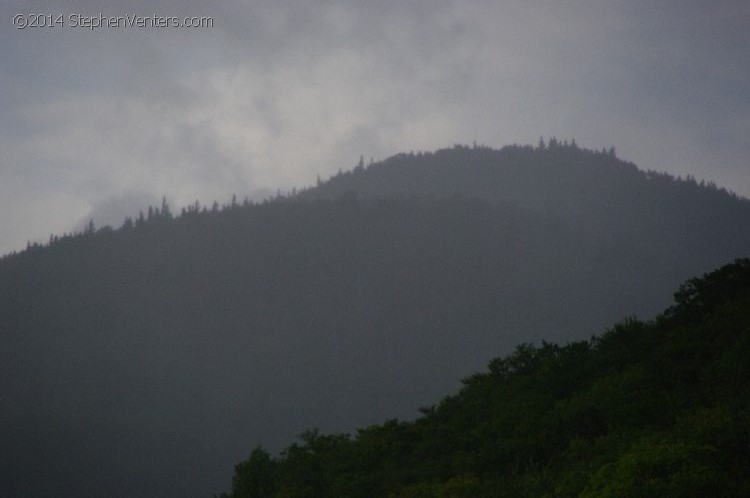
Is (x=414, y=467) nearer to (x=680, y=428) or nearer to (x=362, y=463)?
(x=362, y=463)

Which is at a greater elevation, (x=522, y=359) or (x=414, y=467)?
(x=522, y=359)

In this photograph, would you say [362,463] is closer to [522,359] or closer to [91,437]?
[522,359]

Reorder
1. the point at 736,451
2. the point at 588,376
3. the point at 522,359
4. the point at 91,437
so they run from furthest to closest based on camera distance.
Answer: the point at 91,437, the point at 522,359, the point at 588,376, the point at 736,451

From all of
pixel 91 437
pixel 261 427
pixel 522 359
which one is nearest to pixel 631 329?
pixel 522 359

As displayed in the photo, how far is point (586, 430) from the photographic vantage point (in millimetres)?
17547

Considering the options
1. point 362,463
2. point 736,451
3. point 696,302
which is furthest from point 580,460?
point 696,302

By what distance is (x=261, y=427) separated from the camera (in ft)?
570

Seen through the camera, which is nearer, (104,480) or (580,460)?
(580,460)

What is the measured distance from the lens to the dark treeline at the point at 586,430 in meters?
12.4

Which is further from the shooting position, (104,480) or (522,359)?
(104,480)

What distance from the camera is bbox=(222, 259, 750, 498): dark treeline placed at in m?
12.4

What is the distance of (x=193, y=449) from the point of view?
161125 millimetres

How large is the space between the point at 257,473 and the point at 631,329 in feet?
50.5

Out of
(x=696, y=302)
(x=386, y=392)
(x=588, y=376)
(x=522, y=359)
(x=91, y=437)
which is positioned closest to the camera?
(x=588, y=376)
